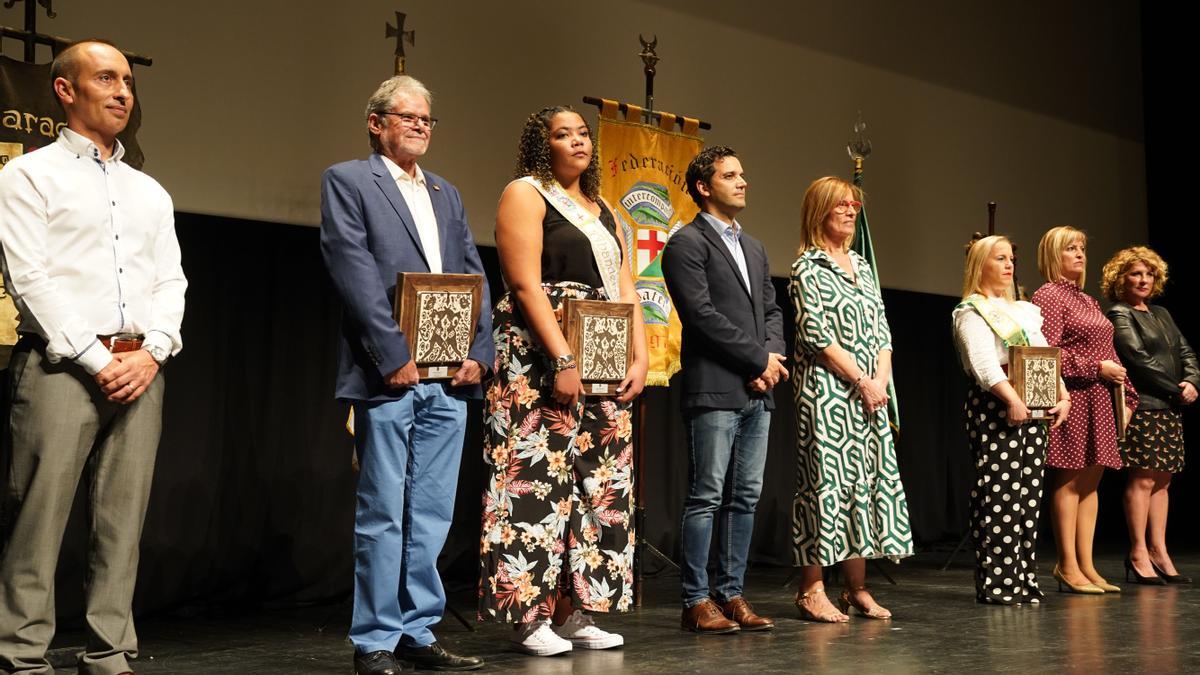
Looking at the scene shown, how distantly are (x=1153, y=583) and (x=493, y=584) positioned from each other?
130 inches

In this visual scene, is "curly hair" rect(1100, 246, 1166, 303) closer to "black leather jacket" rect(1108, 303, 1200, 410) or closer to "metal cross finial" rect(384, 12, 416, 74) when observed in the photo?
"black leather jacket" rect(1108, 303, 1200, 410)

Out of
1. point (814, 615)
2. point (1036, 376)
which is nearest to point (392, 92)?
point (814, 615)

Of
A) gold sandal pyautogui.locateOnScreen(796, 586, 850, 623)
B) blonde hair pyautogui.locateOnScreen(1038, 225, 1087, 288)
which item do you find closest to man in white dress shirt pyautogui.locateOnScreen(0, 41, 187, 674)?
gold sandal pyautogui.locateOnScreen(796, 586, 850, 623)

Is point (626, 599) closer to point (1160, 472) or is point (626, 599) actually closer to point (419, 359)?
point (419, 359)

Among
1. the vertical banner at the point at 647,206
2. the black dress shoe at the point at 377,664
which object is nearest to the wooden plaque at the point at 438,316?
the black dress shoe at the point at 377,664

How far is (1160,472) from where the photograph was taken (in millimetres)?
5551

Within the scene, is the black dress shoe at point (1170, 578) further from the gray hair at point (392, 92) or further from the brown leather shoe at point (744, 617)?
the gray hair at point (392, 92)

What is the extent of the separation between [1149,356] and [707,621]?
109 inches

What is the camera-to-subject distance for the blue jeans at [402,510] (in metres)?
3.02

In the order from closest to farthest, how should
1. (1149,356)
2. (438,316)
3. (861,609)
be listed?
(438,316), (861,609), (1149,356)

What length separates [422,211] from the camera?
324 cm

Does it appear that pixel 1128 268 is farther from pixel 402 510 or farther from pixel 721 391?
pixel 402 510

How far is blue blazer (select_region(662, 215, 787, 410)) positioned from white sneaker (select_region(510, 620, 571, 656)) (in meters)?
0.85

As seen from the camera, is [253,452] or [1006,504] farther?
[253,452]
